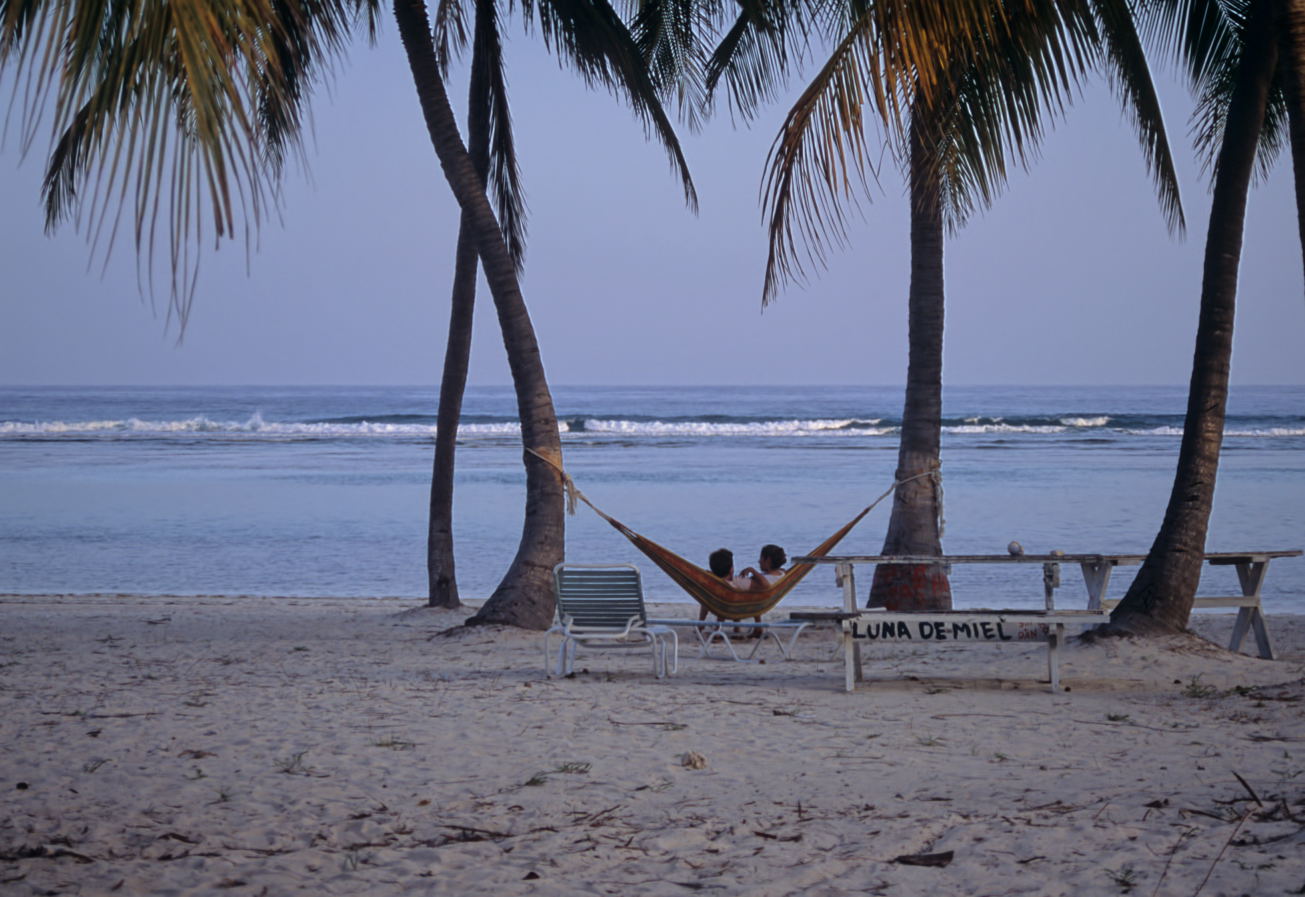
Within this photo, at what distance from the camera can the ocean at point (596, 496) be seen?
1241 centimetres

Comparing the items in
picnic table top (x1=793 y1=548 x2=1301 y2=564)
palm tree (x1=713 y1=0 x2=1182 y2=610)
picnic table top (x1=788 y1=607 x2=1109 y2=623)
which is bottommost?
picnic table top (x1=788 y1=607 x2=1109 y2=623)

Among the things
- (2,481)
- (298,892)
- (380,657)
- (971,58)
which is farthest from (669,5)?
(2,481)

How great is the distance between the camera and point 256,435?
38500mm

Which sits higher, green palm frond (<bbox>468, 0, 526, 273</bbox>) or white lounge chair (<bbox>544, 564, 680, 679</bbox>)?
green palm frond (<bbox>468, 0, 526, 273</bbox>)

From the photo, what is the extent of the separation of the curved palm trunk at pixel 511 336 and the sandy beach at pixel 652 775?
1.07 meters

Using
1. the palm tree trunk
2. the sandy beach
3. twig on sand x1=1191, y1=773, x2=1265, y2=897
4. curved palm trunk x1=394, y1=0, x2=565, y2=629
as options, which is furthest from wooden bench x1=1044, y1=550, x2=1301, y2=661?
curved palm trunk x1=394, y1=0, x2=565, y2=629

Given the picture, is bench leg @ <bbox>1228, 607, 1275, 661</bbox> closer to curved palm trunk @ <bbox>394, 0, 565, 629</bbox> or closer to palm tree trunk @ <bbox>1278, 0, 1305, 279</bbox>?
palm tree trunk @ <bbox>1278, 0, 1305, 279</bbox>

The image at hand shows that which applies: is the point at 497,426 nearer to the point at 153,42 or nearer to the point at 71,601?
the point at 71,601

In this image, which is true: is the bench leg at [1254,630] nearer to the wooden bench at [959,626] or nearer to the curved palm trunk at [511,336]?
the wooden bench at [959,626]

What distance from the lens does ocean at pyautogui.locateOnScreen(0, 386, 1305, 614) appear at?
40.7 feet

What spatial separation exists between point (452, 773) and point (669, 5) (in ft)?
20.7

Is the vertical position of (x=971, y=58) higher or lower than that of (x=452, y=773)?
higher

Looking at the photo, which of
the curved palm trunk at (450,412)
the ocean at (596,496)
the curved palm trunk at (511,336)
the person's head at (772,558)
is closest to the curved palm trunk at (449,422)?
the curved palm trunk at (450,412)

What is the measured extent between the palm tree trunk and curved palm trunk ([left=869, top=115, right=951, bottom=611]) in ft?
9.75
